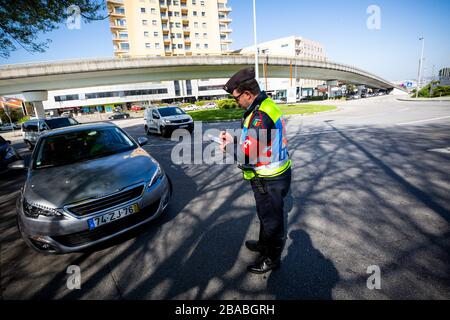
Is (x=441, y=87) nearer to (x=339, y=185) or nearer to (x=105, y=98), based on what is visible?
(x=339, y=185)

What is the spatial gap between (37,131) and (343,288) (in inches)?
598

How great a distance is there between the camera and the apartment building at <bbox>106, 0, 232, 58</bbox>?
190 feet

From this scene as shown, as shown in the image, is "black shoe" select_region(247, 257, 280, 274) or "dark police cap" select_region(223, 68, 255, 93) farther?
"black shoe" select_region(247, 257, 280, 274)

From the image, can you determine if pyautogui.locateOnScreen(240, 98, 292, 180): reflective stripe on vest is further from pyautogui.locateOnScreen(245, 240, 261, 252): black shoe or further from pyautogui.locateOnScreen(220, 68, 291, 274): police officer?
pyautogui.locateOnScreen(245, 240, 261, 252): black shoe

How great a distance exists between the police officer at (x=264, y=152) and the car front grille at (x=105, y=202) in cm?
141

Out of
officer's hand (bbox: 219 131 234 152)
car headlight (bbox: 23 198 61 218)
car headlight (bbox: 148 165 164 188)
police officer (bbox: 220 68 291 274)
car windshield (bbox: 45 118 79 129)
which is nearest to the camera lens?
police officer (bbox: 220 68 291 274)

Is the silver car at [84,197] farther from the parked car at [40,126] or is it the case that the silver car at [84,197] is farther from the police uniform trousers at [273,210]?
the parked car at [40,126]

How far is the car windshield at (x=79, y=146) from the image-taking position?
3.67m

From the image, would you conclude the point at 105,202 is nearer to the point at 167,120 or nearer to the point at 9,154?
the point at 9,154

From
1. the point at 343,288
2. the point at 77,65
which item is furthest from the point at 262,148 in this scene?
the point at 77,65

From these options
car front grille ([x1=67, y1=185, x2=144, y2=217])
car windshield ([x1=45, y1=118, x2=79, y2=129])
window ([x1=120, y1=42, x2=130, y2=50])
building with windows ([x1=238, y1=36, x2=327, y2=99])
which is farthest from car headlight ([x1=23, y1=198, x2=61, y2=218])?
building with windows ([x1=238, y1=36, x2=327, y2=99])

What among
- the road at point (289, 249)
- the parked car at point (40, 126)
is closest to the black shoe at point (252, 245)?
the road at point (289, 249)

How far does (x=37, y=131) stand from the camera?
12.2m

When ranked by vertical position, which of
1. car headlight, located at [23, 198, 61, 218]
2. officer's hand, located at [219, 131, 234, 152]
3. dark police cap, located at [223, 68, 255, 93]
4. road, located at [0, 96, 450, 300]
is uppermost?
dark police cap, located at [223, 68, 255, 93]
